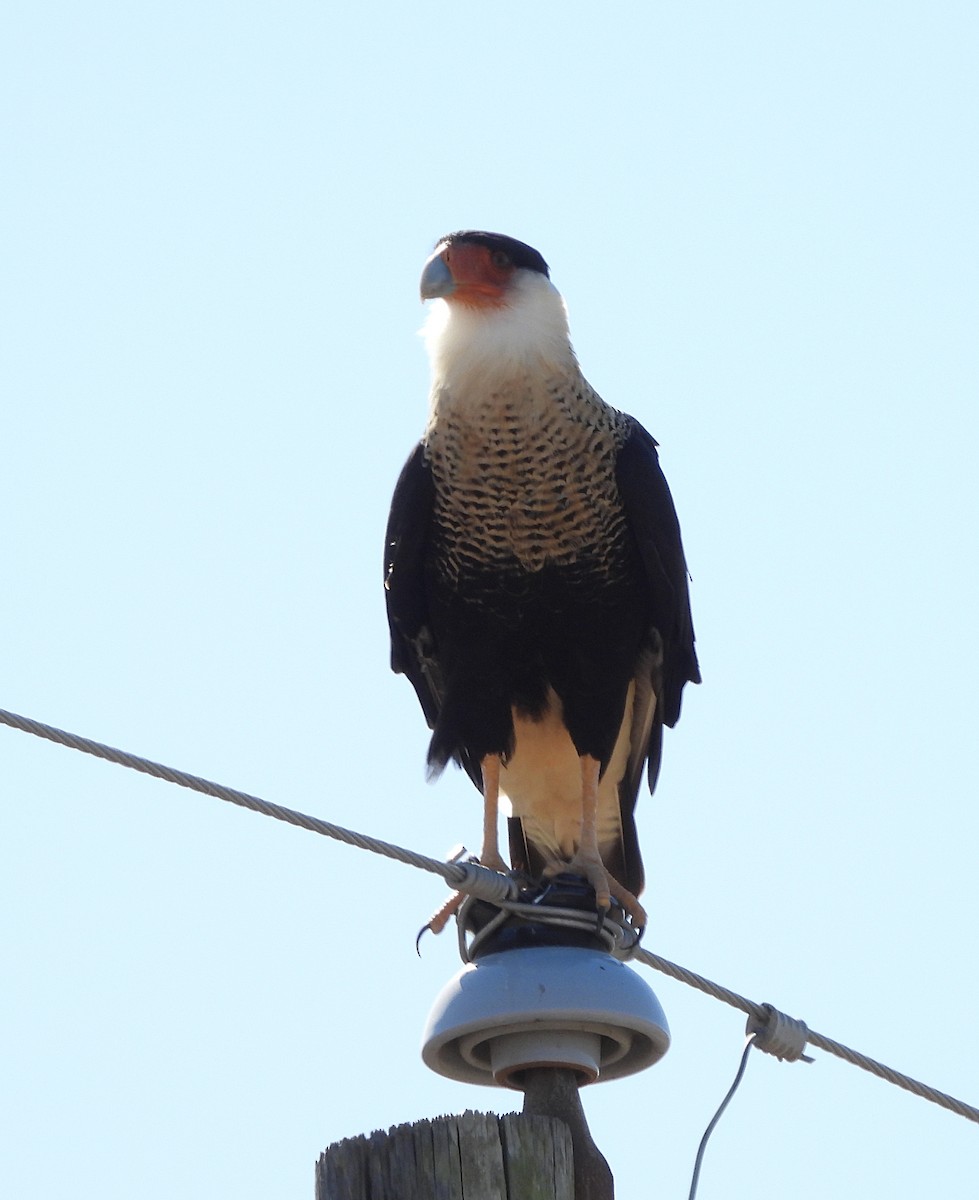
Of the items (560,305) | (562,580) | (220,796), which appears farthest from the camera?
(560,305)

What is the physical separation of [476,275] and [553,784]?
161 cm

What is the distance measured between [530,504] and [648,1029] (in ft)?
7.73

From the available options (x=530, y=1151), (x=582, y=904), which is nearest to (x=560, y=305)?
(x=582, y=904)

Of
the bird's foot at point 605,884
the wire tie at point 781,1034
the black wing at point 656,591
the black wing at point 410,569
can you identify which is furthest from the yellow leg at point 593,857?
the wire tie at point 781,1034

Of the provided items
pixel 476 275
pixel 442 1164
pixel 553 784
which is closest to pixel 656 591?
pixel 553 784

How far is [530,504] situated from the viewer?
578cm

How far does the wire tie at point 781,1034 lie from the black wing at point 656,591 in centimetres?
190

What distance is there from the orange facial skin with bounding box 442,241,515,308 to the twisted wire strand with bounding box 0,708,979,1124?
2.34 meters

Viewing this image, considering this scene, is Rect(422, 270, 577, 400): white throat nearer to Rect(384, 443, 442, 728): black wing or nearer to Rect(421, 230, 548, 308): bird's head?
Rect(421, 230, 548, 308): bird's head

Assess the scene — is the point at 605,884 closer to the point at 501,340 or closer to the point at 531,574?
the point at 531,574

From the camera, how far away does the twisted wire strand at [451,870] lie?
3.46 m

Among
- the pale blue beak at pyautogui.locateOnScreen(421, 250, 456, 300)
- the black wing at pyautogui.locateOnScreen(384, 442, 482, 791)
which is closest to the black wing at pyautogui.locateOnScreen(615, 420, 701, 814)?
the black wing at pyautogui.locateOnScreen(384, 442, 482, 791)

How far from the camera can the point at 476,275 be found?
19.6ft

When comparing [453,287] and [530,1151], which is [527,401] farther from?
[530,1151]
